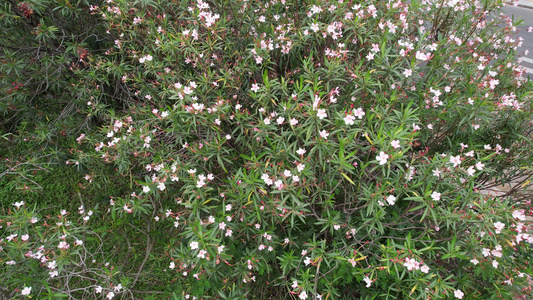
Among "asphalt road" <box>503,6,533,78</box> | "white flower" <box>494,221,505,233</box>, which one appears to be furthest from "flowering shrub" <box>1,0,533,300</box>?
"asphalt road" <box>503,6,533,78</box>

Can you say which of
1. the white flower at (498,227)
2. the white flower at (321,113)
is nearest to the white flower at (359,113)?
the white flower at (321,113)

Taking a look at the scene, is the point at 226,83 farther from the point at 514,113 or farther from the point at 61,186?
the point at 61,186

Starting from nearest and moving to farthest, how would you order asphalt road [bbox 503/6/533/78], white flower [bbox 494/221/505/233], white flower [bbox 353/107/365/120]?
white flower [bbox 494/221/505/233]
white flower [bbox 353/107/365/120]
asphalt road [bbox 503/6/533/78]

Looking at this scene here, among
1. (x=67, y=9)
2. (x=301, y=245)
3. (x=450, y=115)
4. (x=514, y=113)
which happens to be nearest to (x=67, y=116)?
(x=67, y=9)

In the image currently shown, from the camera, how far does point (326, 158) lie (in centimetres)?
230

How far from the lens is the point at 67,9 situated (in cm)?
339

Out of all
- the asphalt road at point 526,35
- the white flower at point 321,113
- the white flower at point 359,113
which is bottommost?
the asphalt road at point 526,35

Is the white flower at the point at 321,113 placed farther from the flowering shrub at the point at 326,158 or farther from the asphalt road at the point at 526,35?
the asphalt road at the point at 526,35

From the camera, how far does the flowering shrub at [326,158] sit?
225cm

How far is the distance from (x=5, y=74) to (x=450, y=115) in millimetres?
4700

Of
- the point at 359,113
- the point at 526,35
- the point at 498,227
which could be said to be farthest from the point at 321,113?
the point at 526,35

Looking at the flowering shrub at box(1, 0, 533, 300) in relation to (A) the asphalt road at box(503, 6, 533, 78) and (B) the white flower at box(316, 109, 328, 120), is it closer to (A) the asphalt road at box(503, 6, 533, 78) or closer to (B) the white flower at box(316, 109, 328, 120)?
(B) the white flower at box(316, 109, 328, 120)

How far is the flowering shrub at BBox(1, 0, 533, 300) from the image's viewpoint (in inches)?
88.6

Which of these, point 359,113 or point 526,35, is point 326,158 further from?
point 526,35
